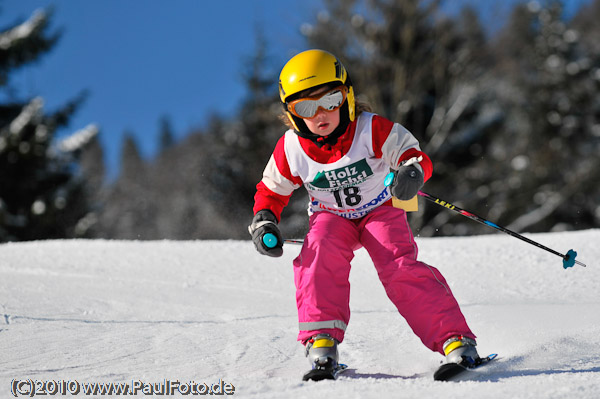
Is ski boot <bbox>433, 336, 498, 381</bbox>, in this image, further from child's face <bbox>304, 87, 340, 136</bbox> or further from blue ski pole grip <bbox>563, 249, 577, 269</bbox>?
child's face <bbox>304, 87, 340, 136</bbox>

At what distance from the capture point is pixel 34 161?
49.2ft

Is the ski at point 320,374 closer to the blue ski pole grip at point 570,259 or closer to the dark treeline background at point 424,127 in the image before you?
the blue ski pole grip at point 570,259

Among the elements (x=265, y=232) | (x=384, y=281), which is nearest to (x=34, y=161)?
(x=265, y=232)

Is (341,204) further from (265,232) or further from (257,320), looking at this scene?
(257,320)

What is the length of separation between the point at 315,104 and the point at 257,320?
4.44 feet

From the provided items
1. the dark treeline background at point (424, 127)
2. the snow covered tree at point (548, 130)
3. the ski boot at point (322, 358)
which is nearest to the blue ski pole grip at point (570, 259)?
the ski boot at point (322, 358)

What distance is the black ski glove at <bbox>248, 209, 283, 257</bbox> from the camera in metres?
2.48

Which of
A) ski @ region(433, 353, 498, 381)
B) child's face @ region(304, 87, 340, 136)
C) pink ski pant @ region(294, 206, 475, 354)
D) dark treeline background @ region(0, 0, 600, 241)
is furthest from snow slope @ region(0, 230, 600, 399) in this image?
dark treeline background @ region(0, 0, 600, 241)

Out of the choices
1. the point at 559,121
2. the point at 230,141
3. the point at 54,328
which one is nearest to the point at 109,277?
the point at 54,328

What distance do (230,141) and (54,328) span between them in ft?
52.1

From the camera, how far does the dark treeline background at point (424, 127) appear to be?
1519 cm

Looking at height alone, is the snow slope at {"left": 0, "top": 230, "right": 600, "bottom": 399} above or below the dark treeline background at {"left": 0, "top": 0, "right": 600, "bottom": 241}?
below

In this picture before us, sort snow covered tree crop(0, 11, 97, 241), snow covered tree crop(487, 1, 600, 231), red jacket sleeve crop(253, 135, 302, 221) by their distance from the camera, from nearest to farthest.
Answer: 1. red jacket sleeve crop(253, 135, 302, 221)
2. snow covered tree crop(0, 11, 97, 241)
3. snow covered tree crop(487, 1, 600, 231)

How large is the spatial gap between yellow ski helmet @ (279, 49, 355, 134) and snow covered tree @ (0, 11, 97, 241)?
1328cm
